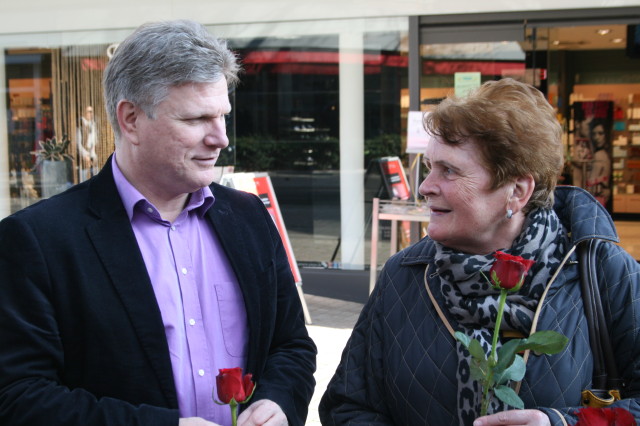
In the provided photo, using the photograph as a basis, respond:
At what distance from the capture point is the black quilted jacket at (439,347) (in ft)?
6.22

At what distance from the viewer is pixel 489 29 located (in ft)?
26.3

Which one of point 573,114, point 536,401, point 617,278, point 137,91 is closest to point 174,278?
point 137,91

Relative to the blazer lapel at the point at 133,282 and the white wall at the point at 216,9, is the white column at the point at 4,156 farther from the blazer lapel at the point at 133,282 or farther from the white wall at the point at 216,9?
the blazer lapel at the point at 133,282

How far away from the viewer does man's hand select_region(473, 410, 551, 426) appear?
5.71 ft

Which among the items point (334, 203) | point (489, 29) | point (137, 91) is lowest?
point (334, 203)

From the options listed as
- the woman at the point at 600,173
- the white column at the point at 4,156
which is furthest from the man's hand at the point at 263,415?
the woman at the point at 600,173

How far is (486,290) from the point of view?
2.03 m

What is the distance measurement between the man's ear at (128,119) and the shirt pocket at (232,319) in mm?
447

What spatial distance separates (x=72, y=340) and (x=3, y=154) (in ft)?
27.9

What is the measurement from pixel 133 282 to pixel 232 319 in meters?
0.30

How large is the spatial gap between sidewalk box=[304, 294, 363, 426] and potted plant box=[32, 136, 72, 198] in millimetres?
3303

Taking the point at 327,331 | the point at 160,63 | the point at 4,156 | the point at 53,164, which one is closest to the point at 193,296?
the point at 160,63

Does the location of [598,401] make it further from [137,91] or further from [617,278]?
[137,91]

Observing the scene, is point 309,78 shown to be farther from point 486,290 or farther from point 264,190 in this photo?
point 486,290
